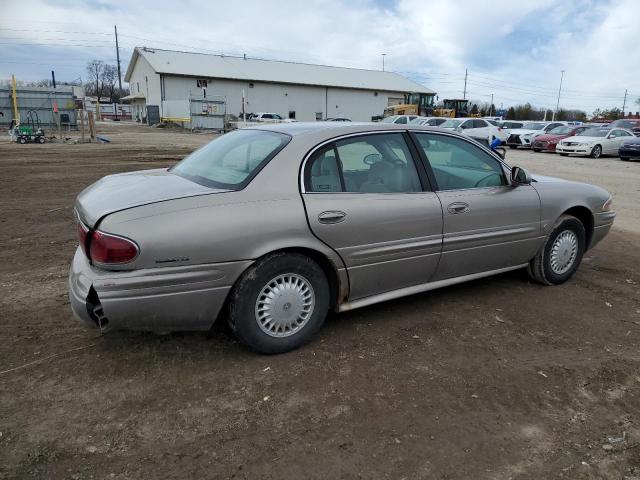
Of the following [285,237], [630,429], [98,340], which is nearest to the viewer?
[630,429]

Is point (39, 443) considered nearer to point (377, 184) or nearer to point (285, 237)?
point (285, 237)

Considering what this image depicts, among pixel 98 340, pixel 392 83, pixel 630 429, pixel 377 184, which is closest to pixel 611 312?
pixel 630 429

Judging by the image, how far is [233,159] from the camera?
3656 millimetres

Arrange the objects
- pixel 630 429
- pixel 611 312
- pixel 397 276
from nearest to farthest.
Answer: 1. pixel 630 429
2. pixel 397 276
3. pixel 611 312

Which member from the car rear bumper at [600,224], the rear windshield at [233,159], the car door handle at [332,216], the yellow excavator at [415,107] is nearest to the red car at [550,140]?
the yellow excavator at [415,107]

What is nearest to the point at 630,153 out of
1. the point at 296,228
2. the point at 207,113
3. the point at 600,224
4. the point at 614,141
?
the point at 614,141

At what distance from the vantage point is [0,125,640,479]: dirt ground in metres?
2.42

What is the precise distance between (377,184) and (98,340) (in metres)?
2.32

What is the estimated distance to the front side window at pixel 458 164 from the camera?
4016 mm

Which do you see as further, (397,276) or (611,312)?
(611,312)

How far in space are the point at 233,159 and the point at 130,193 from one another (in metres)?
0.80

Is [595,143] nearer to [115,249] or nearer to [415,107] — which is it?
[115,249]

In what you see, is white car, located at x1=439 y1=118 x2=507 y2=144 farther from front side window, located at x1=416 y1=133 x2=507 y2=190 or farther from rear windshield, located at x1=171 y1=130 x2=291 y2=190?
rear windshield, located at x1=171 y1=130 x2=291 y2=190

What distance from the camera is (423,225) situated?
3.78 metres
